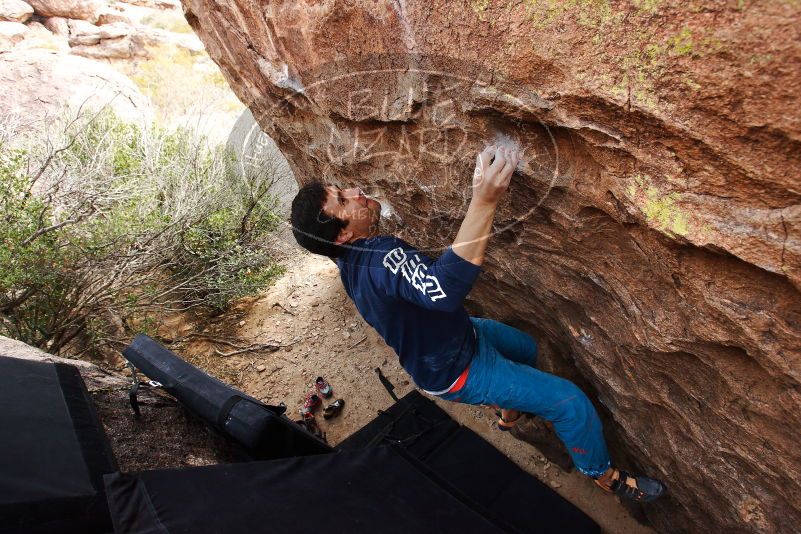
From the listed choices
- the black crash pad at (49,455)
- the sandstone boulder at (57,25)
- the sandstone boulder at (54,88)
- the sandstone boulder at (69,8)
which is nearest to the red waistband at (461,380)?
the black crash pad at (49,455)

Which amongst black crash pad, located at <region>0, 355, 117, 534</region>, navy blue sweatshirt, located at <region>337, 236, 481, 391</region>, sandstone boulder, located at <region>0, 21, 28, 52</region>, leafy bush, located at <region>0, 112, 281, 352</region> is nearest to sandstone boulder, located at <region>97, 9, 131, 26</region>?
sandstone boulder, located at <region>0, 21, 28, 52</region>

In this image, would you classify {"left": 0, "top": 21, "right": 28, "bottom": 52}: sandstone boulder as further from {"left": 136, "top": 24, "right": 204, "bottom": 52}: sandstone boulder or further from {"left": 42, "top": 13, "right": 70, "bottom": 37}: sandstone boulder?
{"left": 136, "top": 24, "right": 204, "bottom": 52}: sandstone boulder

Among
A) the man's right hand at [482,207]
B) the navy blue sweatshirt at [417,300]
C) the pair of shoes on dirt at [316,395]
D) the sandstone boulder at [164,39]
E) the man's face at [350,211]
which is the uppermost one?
the sandstone boulder at [164,39]

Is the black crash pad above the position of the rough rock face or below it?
below

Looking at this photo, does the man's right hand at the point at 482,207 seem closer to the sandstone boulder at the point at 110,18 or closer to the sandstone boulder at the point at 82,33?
the sandstone boulder at the point at 82,33

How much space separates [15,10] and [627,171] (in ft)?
58.1

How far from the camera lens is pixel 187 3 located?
9.16ft

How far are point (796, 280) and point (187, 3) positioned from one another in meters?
3.19

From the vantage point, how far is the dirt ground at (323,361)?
3.00 m

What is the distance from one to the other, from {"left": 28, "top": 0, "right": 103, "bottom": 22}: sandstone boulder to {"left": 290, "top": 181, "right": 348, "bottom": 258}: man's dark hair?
1727cm

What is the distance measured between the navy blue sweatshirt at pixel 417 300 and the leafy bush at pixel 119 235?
324cm

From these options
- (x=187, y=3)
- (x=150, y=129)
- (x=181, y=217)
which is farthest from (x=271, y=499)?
(x=150, y=129)

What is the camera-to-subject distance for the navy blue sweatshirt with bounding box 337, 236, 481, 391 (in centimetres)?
148

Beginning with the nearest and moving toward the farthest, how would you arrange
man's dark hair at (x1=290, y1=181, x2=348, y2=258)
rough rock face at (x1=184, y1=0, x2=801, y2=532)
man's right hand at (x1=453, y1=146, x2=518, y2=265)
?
rough rock face at (x1=184, y1=0, x2=801, y2=532), man's right hand at (x1=453, y1=146, x2=518, y2=265), man's dark hair at (x1=290, y1=181, x2=348, y2=258)
